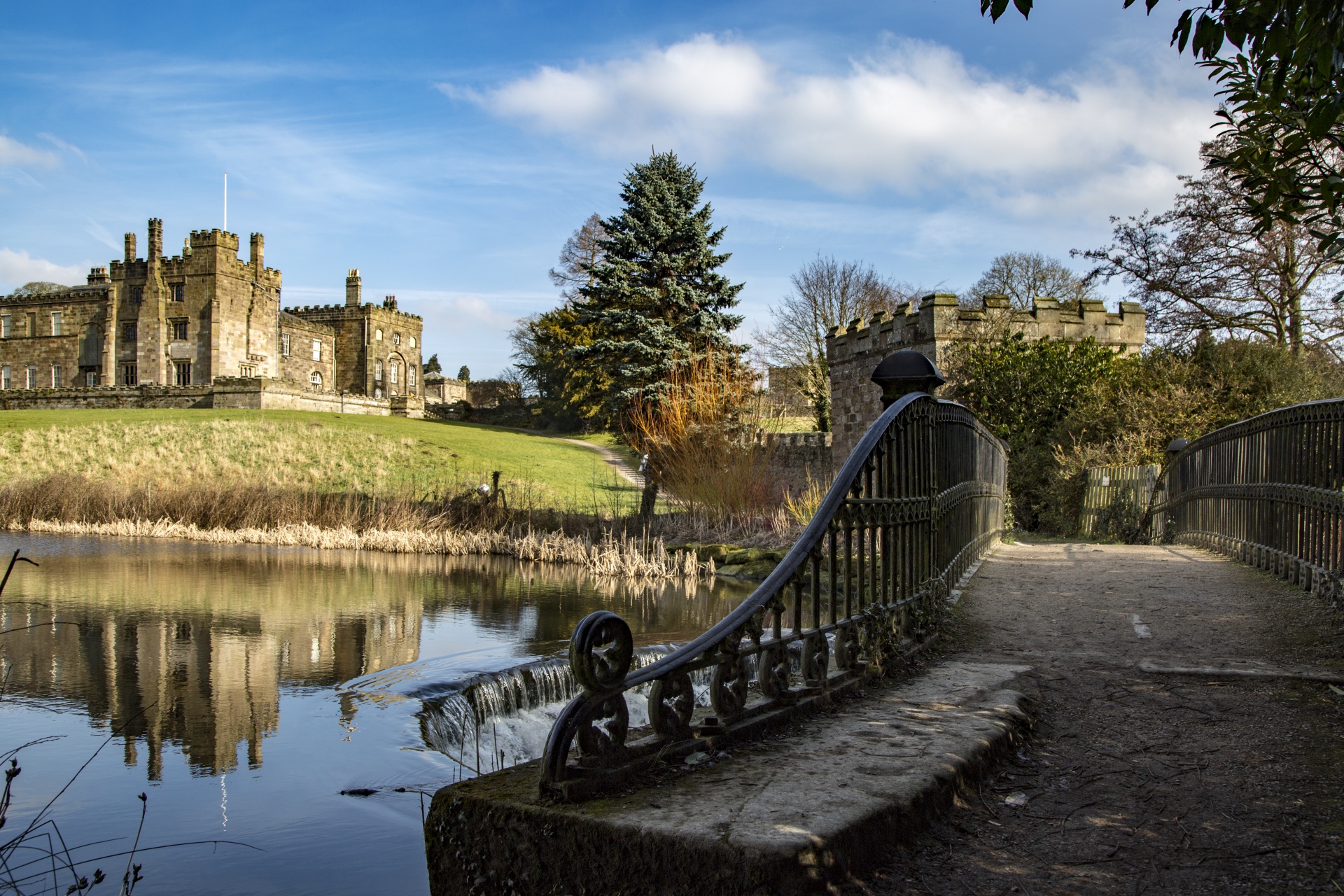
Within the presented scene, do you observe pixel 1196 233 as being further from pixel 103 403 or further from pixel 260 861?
pixel 103 403

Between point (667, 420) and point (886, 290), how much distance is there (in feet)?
87.4

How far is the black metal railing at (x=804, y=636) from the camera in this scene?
109 inches

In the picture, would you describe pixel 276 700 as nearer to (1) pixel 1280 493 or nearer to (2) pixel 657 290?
(1) pixel 1280 493

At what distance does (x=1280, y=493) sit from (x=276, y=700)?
8.20 metres

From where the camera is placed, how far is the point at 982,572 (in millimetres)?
8320

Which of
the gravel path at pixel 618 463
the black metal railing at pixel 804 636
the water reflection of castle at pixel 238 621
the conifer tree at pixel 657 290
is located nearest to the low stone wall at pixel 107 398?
the gravel path at pixel 618 463

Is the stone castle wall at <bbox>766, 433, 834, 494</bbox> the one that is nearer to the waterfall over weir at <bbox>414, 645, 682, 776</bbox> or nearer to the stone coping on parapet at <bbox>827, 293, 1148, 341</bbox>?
→ the stone coping on parapet at <bbox>827, 293, 1148, 341</bbox>

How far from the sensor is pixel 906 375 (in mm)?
5703

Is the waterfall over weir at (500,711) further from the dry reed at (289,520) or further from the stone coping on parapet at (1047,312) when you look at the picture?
the stone coping on parapet at (1047,312)

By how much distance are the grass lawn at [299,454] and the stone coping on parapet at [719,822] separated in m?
18.6

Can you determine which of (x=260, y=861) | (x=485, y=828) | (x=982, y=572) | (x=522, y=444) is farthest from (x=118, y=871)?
(x=522, y=444)

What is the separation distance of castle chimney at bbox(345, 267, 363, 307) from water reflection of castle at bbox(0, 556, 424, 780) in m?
55.1

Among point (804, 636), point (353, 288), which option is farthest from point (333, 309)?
point (804, 636)

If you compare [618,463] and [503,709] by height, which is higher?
[618,463]
